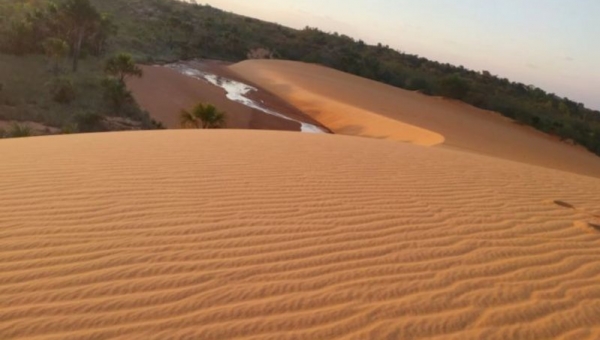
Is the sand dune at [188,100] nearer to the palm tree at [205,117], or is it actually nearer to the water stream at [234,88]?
the water stream at [234,88]

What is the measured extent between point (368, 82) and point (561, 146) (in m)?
13.9

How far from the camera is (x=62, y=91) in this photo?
69.2 ft

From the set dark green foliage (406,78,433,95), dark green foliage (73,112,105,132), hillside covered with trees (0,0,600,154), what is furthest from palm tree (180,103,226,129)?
dark green foliage (406,78,433,95)

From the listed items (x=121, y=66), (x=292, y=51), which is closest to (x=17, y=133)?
(x=121, y=66)

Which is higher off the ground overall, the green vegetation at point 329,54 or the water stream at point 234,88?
the green vegetation at point 329,54

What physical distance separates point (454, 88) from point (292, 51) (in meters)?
20.0

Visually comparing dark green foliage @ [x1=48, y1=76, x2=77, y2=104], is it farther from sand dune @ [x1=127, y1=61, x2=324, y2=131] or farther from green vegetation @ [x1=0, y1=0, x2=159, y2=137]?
sand dune @ [x1=127, y1=61, x2=324, y2=131]

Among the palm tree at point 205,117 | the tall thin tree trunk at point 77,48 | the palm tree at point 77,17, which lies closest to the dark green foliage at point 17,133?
the palm tree at point 205,117

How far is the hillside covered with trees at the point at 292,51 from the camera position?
3297 centimetres

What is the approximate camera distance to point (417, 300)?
356 cm

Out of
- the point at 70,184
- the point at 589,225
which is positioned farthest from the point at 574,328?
the point at 70,184

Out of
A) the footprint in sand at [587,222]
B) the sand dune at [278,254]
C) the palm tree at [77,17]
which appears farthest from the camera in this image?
the palm tree at [77,17]

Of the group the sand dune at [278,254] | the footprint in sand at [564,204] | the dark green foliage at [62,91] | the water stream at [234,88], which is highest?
the footprint in sand at [564,204]

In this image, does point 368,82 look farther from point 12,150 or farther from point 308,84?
point 12,150
